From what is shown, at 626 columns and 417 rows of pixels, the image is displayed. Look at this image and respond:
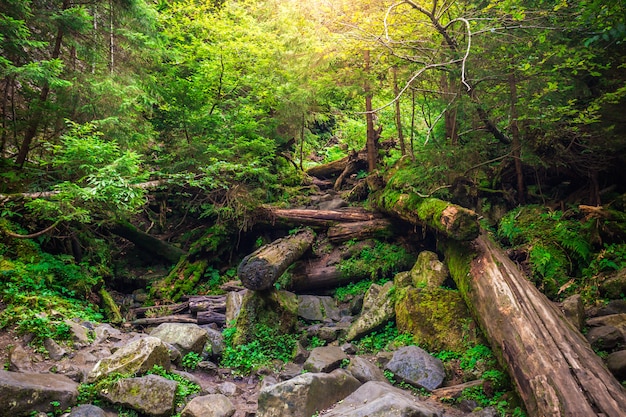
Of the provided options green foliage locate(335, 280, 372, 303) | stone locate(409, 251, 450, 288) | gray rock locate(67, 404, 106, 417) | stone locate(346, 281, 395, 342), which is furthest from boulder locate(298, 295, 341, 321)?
gray rock locate(67, 404, 106, 417)

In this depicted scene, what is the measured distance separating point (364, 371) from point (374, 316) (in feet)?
6.22

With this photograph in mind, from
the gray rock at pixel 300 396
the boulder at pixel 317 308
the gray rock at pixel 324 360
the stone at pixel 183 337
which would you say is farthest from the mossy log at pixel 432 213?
the stone at pixel 183 337

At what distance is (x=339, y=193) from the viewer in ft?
42.2

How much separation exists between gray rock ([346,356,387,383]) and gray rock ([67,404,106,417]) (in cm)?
323

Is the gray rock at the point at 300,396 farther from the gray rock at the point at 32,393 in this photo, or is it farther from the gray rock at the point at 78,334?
the gray rock at the point at 78,334

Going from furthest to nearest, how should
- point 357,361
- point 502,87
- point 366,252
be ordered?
1. point 366,252
2. point 502,87
3. point 357,361

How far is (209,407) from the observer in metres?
4.45

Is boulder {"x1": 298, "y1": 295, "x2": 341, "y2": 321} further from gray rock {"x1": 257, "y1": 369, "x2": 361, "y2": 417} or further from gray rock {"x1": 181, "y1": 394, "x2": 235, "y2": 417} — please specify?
gray rock {"x1": 181, "y1": 394, "x2": 235, "y2": 417}

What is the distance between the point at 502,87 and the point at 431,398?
6291 mm

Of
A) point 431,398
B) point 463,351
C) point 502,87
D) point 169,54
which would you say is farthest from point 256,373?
point 169,54

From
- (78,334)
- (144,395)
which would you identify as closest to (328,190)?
(78,334)

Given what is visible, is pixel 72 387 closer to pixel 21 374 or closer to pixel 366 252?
pixel 21 374

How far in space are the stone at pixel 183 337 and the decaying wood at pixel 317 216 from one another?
4525 millimetres

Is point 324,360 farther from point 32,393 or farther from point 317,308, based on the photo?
point 32,393
